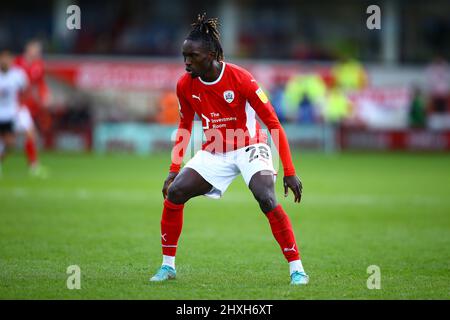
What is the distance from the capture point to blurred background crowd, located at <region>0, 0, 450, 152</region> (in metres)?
29.2

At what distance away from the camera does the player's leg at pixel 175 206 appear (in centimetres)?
812

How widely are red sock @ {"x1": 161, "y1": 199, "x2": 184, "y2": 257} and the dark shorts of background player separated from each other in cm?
1236

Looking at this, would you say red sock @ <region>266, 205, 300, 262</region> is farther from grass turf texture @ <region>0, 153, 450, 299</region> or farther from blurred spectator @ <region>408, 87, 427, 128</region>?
blurred spectator @ <region>408, 87, 427, 128</region>

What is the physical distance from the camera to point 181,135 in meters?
8.52

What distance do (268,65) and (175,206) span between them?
23732 millimetres

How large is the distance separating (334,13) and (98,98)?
499 inches

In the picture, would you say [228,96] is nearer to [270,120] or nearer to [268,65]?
[270,120]

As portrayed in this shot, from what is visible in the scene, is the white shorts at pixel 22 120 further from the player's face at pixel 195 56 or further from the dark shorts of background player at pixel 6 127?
the player's face at pixel 195 56

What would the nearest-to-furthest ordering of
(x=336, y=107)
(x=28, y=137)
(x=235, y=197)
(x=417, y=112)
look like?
(x=235, y=197) < (x=28, y=137) < (x=336, y=107) < (x=417, y=112)

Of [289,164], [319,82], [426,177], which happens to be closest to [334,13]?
[319,82]

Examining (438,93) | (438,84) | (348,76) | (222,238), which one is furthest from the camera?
(438,84)

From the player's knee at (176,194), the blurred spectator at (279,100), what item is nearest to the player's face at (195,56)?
the player's knee at (176,194)

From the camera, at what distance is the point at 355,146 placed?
97.3 ft

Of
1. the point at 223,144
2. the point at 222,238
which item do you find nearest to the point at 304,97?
the point at 222,238
